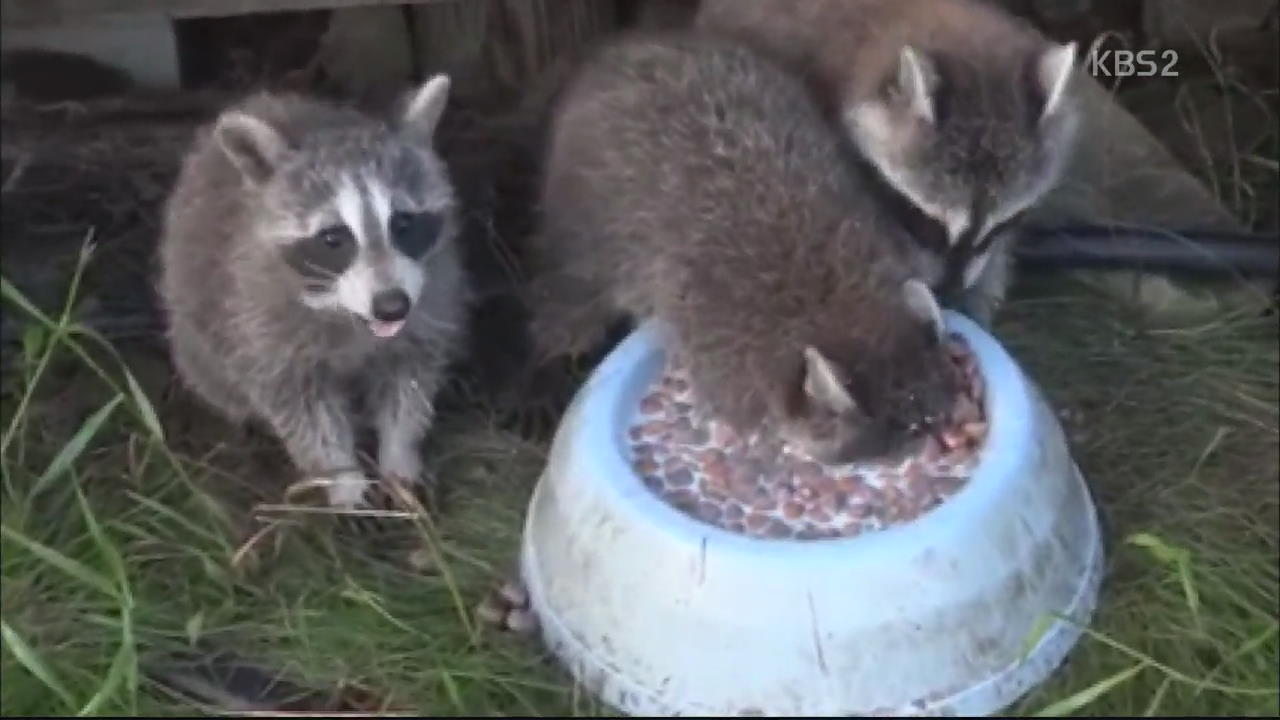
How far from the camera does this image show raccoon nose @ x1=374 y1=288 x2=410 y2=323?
9.71 feet

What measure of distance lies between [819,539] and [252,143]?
99 centimetres

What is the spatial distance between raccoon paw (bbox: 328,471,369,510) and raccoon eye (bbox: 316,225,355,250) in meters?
0.48

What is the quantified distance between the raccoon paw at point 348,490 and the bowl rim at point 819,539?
1.36ft

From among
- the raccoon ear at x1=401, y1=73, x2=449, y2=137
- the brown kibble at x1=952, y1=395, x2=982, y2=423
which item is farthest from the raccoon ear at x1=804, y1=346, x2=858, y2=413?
the raccoon ear at x1=401, y1=73, x2=449, y2=137

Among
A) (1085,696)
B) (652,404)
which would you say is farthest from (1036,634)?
(652,404)

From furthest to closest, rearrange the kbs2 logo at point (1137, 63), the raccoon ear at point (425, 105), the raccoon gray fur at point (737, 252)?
the kbs2 logo at point (1137, 63), the raccoon ear at point (425, 105), the raccoon gray fur at point (737, 252)

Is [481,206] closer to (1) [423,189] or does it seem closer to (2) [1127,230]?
(1) [423,189]

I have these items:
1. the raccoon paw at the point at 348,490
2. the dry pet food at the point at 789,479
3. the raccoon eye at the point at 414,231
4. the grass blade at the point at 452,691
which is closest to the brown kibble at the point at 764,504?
the dry pet food at the point at 789,479

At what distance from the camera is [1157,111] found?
13.5 feet

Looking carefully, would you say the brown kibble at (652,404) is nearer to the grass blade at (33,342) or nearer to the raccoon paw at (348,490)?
the raccoon paw at (348,490)

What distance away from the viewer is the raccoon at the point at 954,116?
321cm

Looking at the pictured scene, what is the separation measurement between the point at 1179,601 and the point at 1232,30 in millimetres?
1489

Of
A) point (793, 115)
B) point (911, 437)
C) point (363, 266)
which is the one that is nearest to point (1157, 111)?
point (793, 115)

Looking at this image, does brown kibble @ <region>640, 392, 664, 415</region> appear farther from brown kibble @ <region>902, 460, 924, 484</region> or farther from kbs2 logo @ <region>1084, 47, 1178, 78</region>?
kbs2 logo @ <region>1084, 47, 1178, 78</region>
